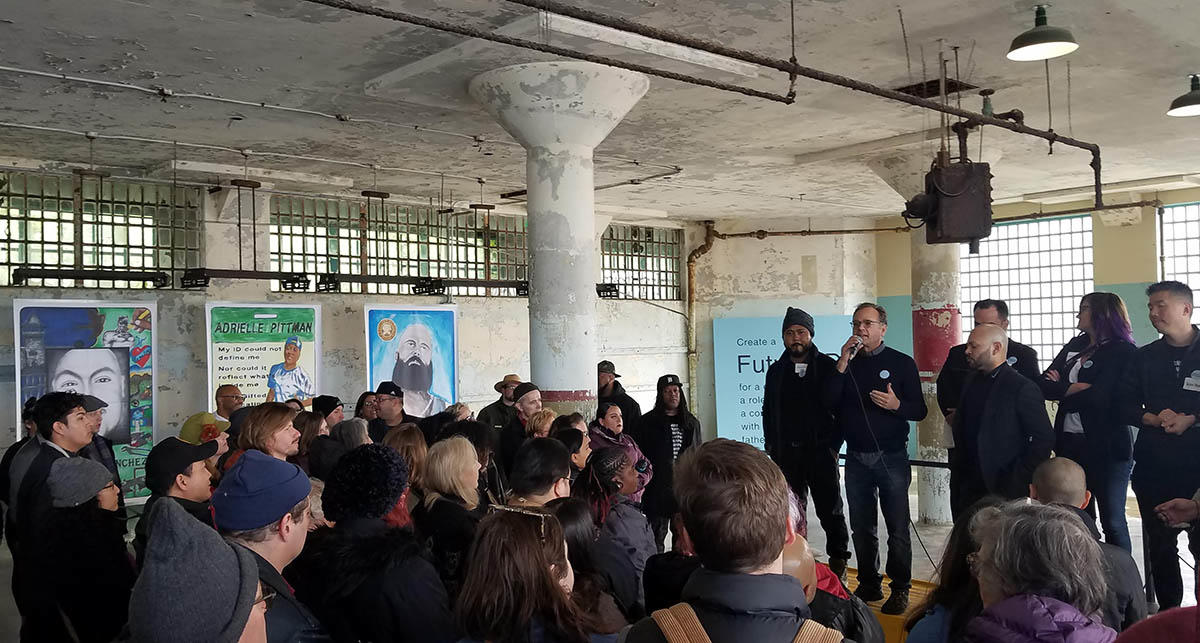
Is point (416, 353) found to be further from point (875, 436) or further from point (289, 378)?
point (875, 436)

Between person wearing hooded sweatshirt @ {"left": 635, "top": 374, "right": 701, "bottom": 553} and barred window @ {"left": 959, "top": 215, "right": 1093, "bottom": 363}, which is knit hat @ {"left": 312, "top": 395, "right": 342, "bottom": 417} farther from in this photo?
barred window @ {"left": 959, "top": 215, "right": 1093, "bottom": 363}

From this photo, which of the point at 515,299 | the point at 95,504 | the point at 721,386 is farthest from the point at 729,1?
the point at 721,386

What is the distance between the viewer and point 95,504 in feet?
11.4

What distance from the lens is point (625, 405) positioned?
8.06m

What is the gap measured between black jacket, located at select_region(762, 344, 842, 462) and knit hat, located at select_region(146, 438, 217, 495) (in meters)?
3.39

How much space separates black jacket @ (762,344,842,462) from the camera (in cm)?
565

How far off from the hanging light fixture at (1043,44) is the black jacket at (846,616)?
11.1 feet

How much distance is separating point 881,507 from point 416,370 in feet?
22.1

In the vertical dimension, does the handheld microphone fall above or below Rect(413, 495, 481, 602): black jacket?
above

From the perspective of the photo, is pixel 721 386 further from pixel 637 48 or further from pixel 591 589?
pixel 591 589

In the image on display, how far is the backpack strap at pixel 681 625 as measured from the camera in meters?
1.69

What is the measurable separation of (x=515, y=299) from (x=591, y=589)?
9955mm

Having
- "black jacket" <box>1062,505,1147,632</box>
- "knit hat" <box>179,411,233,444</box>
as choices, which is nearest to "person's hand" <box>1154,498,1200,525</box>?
"black jacket" <box>1062,505,1147,632</box>

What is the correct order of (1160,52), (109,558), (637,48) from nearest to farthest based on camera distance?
(109,558) → (637,48) → (1160,52)
